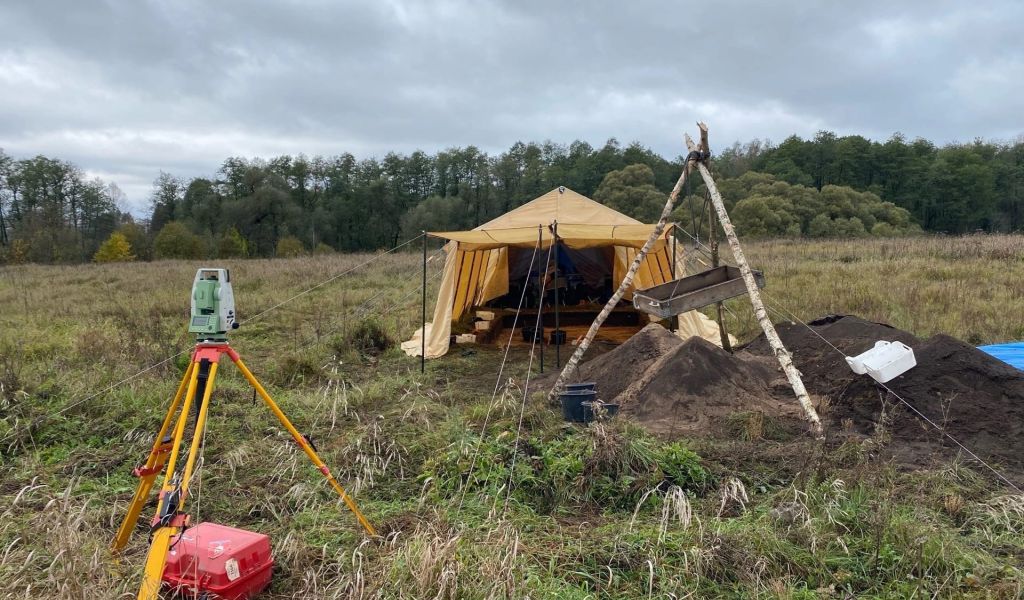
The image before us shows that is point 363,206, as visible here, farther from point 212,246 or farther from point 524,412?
point 524,412

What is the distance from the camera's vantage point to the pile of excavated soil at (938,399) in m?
4.23

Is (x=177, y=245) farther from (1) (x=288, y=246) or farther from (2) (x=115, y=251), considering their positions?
(1) (x=288, y=246)

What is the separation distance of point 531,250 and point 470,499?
24.4ft

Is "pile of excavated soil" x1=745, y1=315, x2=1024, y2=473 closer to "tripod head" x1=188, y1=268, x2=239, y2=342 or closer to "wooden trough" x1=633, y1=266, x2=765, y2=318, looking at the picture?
"wooden trough" x1=633, y1=266, x2=765, y2=318

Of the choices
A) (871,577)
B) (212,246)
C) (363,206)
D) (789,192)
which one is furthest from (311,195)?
(871,577)

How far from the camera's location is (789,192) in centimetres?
3053

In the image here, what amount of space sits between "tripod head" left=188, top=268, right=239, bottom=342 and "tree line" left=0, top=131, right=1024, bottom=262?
27.5m

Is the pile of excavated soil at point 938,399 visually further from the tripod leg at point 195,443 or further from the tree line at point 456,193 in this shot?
the tree line at point 456,193

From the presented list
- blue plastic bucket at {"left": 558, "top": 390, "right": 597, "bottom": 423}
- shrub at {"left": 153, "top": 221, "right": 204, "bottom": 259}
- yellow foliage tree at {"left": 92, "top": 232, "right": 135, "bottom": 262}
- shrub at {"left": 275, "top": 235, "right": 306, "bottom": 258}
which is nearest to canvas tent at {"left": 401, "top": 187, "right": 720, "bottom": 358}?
blue plastic bucket at {"left": 558, "top": 390, "right": 597, "bottom": 423}

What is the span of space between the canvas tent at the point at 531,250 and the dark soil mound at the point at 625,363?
1.43 meters

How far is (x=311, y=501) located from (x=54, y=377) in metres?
3.85

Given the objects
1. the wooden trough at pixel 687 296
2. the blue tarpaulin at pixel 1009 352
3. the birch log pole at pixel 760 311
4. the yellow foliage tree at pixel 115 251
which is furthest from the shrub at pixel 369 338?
the yellow foliage tree at pixel 115 251

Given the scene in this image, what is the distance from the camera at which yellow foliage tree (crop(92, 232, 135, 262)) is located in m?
30.3

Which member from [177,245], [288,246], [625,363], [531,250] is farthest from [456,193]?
[625,363]
